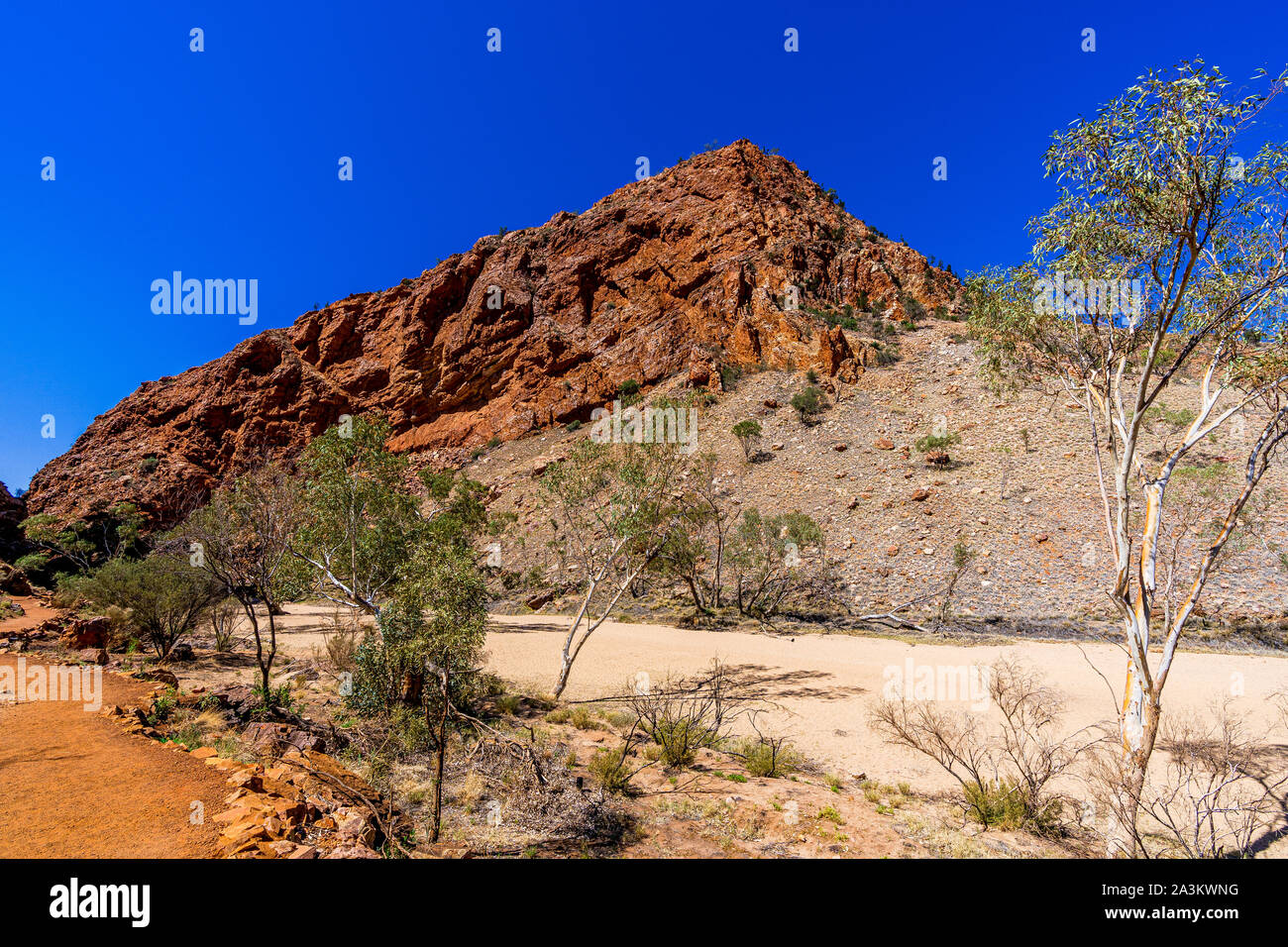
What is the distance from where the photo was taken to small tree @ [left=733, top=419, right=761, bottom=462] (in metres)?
35.3

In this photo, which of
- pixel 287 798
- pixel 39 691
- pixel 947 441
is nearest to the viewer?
pixel 287 798

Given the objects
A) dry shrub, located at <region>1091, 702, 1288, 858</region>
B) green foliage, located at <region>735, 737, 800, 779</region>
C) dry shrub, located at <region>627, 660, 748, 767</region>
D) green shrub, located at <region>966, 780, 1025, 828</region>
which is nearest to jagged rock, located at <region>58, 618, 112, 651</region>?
dry shrub, located at <region>627, 660, 748, 767</region>

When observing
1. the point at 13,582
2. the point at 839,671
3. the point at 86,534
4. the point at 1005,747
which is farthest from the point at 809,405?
the point at 86,534

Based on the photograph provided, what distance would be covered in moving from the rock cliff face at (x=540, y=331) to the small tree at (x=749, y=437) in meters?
9.11

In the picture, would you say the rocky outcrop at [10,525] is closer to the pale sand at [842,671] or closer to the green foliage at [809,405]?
the pale sand at [842,671]

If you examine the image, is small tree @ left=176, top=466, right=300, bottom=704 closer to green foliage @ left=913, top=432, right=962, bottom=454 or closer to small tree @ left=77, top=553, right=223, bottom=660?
small tree @ left=77, top=553, right=223, bottom=660

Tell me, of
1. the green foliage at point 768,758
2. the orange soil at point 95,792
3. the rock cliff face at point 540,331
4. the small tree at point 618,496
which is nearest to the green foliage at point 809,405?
the rock cliff face at point 540,331

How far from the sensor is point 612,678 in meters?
16.1

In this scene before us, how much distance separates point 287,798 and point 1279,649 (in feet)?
81.6

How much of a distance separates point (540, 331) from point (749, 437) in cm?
2586

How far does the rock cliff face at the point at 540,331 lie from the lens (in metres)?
46.2

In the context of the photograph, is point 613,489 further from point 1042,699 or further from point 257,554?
point 1042,699

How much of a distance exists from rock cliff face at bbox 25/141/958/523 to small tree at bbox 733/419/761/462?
911 centimetres
